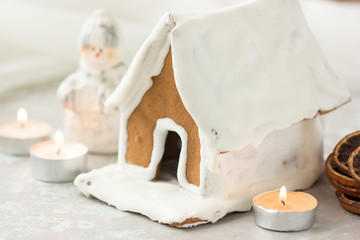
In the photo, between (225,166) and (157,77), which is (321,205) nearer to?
(225,166)

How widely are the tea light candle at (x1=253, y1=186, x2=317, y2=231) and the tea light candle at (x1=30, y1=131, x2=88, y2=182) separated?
1.96ft

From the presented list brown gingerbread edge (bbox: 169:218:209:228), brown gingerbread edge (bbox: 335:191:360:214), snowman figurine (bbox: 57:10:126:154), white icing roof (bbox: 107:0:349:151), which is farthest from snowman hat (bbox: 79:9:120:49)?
brown gingerbread edge (bbox: 335:191:360:214)

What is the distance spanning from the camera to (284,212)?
181 cm

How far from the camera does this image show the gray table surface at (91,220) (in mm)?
1819

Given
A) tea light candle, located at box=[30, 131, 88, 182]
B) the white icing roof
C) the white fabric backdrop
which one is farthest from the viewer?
the white fabric backdrop

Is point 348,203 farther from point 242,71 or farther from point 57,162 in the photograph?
point 57,162

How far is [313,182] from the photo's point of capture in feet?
7.04

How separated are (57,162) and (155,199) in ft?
1.26

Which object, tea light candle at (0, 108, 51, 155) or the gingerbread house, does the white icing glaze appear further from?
tea light candle at (0, 108, 51, 155)

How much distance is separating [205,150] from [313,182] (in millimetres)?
459

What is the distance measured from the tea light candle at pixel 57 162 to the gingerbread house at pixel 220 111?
11cm

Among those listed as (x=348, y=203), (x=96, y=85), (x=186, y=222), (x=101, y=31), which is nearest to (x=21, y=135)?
(x=96, y=85)

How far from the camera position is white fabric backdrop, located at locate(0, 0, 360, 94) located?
3213mm

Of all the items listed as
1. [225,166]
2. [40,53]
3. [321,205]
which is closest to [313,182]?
[321,205]
